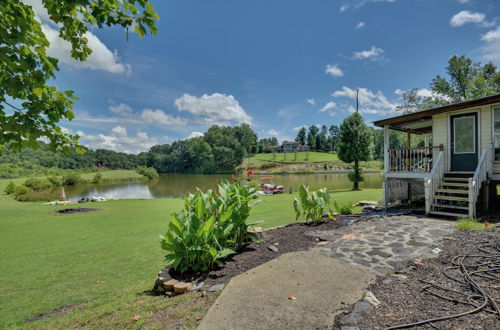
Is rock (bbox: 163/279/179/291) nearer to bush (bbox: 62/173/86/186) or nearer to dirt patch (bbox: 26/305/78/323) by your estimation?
dirt patch (bbox: 26/305/78/323)

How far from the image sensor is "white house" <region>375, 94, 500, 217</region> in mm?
7754

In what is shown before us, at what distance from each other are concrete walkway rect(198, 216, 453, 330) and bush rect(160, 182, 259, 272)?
0.64 meters

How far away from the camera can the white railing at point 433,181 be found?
25.2ft

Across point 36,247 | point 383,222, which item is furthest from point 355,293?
point 36,247

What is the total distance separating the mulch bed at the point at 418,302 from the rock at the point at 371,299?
0.16 feet

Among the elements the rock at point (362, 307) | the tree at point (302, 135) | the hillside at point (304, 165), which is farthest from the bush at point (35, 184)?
the tree at point (302, 135)

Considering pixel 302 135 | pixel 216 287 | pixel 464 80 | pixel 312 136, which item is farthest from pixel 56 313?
pixel 302 135

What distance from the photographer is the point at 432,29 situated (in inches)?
517

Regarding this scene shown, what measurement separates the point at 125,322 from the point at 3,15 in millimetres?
3030

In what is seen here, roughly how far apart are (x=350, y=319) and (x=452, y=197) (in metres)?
7.38

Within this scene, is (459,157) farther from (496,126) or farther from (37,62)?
(37,62)

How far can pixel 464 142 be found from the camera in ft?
29.1

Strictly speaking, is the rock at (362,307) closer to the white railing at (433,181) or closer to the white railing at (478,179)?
the white railing at (478,179)

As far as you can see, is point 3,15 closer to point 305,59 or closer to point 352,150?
point 305,59
